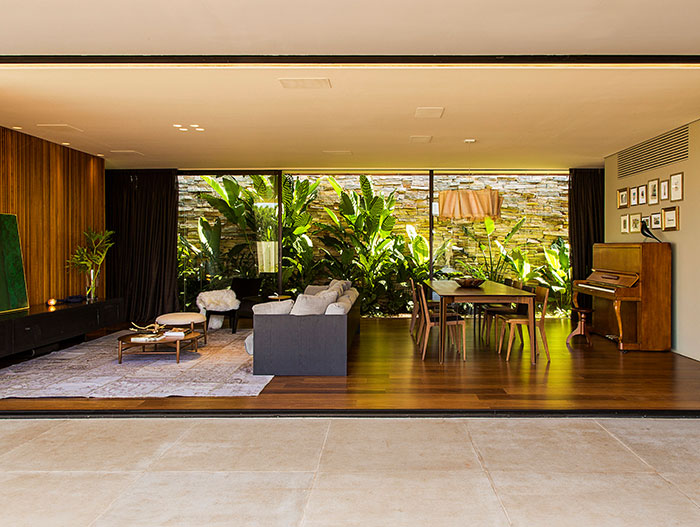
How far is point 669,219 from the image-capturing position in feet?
24.1

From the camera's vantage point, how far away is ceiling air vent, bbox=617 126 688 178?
703 centimetres

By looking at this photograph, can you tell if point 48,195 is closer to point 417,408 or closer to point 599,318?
point 417,408

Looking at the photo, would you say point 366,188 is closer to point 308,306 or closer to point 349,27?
point 308,306

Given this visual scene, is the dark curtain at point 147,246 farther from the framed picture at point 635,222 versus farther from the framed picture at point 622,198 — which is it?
the framed picture at point 635,222

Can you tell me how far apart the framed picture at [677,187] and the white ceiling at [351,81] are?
0.64 meters

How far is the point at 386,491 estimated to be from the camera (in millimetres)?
3121

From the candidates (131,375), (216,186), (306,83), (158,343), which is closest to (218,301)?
(216,186)

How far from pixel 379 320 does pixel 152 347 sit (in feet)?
13.7

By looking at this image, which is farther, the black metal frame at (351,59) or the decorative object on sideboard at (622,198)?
the decorative object on sideboard at (622,198)

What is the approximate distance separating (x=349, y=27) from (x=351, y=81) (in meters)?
1.16

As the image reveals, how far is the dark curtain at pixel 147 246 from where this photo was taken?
10.5m

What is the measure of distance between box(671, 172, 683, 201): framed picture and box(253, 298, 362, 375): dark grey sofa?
4152 mm

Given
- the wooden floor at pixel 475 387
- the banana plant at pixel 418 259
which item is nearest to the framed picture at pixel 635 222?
the wooden floor at pixel 475 387

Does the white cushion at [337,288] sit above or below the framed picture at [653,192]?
below
